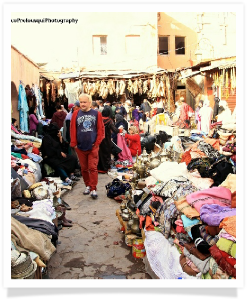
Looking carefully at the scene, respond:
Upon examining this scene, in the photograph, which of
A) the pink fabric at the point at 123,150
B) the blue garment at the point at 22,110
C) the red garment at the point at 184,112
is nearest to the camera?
the blue garment at the point at 22,110

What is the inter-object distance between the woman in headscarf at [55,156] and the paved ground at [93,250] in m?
1.41

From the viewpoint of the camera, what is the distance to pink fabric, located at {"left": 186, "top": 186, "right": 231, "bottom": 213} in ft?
9.33

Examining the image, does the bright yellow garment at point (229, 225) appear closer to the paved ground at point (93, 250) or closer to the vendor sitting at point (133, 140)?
the paved ground at point (93, 250)

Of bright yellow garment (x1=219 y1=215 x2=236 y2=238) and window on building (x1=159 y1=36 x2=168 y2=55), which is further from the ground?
window on building (x1=159 y1=36 x2=168 y2=55)

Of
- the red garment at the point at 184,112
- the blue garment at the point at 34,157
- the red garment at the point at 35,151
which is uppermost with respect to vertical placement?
→ the red garment at the point at 184,112

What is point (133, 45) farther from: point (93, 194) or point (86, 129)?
point (93, 194)

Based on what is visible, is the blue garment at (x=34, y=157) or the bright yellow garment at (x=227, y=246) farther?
the blue garment at (x=34, y=157)

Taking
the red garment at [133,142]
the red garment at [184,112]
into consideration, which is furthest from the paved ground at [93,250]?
the red garment at [184,112]

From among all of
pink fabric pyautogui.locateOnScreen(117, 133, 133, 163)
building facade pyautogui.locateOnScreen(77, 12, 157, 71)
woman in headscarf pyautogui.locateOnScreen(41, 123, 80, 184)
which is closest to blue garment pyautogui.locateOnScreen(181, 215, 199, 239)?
woman in headscarf pyautogui.locateOnScreen(41, 123, 80, 184)

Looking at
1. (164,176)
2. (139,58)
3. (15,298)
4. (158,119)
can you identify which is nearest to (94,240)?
(164,176)

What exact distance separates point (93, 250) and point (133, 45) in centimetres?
1632

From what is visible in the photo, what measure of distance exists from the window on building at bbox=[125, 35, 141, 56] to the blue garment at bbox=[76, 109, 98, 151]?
44.5 ft

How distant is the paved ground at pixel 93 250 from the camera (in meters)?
3.45

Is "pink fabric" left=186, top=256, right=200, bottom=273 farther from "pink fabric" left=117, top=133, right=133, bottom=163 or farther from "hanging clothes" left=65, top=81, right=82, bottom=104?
"hanging clothes" left=65, top=81, right=82, bottom=104
